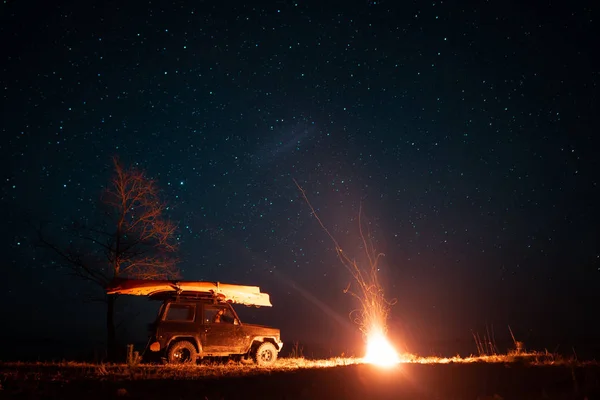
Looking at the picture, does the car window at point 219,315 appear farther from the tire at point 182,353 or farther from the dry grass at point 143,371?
the dry grass at point 143,371

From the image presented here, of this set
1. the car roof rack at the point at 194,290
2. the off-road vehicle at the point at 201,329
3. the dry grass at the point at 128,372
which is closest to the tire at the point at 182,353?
the off-road vehicle at the point at 201,329

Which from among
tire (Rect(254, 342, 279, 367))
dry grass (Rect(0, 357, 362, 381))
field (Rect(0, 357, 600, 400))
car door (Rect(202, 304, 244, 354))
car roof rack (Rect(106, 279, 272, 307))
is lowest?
field (Rect(0, 357, 600, 400))

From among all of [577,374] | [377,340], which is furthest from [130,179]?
[577,374]

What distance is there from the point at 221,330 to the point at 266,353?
5.24 ft

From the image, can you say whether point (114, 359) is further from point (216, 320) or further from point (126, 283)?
point (216, 320)

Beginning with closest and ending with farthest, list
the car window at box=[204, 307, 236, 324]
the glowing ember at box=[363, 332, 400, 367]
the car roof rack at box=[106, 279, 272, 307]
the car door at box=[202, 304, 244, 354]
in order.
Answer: the car door at box=[202, 304, 244, 354]
the car window at box=[204, 307, 236, 324]
the car roof rack at box=[106, 279, 272, 307]
the glowing ember at box=[363, 332, 400, 367]

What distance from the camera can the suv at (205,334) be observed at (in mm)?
13125

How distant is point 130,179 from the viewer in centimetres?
1972

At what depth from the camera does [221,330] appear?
13.8 meters

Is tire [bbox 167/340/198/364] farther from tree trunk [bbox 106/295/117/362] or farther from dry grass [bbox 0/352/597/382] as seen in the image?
tree trunk [bbox 106/295/117/362]

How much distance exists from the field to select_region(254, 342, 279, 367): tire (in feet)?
6.86

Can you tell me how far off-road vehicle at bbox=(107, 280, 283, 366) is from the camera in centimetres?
1316

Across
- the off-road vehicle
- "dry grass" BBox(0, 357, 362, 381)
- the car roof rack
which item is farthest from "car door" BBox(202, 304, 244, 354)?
"dry grass" BBox(0, 357, 362, 381)

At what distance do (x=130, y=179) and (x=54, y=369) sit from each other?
9301 mm
